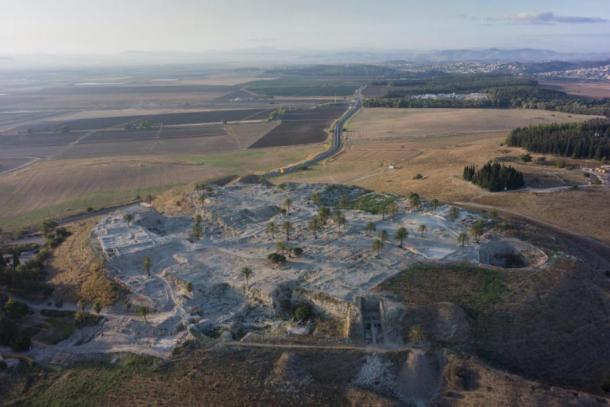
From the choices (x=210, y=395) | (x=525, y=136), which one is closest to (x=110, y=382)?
(x=210, y=395)

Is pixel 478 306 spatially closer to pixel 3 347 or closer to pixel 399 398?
pixel 399 398

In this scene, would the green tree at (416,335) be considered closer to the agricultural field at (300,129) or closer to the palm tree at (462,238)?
the palm tree at (462,238)

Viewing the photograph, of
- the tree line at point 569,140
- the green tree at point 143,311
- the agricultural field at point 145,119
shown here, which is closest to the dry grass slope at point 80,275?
the green tree at point 143,311

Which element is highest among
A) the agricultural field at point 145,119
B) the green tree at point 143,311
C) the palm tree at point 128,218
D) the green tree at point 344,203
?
the agricultural field at point 145,119

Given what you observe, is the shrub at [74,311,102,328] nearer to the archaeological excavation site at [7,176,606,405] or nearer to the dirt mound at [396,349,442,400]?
the archaeological excavation site at [7,176,606,405]

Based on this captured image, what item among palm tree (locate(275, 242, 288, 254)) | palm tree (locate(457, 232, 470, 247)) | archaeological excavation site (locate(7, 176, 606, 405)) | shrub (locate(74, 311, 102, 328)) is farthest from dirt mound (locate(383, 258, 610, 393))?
shrub (locate(74, 311, 102, 328))
